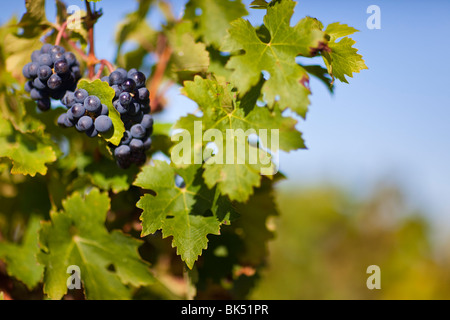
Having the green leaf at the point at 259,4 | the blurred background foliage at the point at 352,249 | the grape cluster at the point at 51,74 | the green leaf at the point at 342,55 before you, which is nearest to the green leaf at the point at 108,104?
the grape cluster at the point at 51,74

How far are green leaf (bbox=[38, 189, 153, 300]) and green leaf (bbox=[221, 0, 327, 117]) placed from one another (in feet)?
2.02

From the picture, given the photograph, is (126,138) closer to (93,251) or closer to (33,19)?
(93,251)

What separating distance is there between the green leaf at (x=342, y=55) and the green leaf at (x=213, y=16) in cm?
44

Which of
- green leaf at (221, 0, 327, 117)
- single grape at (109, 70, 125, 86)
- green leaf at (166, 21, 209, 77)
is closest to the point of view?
green leaf at (221, 0, 327, 117)

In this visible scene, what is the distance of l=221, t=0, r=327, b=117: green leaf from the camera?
0.92 meters

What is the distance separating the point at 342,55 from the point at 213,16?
57 cm

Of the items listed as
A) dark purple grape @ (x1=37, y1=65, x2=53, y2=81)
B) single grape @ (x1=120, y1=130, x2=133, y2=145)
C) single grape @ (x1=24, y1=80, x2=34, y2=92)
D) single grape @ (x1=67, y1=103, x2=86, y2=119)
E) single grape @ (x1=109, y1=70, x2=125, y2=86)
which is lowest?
single grape @ (x1=120, y1=130, x2=133, y2=145)

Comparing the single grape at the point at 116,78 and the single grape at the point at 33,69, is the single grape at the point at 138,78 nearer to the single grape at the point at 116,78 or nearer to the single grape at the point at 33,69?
the single grape at the point at 116,78

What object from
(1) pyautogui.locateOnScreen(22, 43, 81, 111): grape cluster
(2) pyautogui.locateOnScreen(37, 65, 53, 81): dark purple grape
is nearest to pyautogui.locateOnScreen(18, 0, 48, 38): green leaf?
(1) pyautogui.locateOnScreen(22, 43, 81, 111): grape cluster

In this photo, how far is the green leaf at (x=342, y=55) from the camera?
3.35ft

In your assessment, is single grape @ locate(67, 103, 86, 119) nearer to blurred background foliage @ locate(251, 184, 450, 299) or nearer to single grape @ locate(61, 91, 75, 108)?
single grape @ locate(61, 91, 75, 108)

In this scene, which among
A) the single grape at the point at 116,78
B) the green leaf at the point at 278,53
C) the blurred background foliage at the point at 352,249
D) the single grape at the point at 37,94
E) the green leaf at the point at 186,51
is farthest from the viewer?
the blurred background foliage at the point at 352,249

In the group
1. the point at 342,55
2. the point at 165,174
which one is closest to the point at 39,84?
the point at 165,174

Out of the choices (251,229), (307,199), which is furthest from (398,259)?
(251,229)
